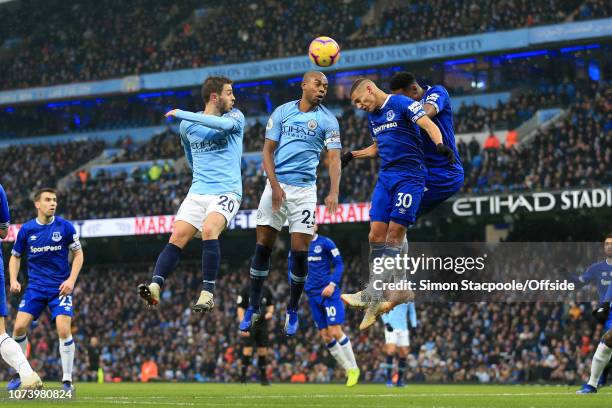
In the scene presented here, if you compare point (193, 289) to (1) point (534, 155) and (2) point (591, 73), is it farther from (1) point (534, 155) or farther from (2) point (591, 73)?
(2) point (591, 73)

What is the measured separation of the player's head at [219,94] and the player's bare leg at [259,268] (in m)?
1.57

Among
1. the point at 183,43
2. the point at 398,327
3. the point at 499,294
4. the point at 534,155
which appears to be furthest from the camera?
the point at 183,43

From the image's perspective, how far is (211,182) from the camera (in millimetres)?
12031

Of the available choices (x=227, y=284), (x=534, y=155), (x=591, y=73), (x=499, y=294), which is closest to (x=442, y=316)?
(x=499, y=294)

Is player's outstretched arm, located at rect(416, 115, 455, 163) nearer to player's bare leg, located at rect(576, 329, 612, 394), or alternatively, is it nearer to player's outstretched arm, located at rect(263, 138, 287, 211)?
player's outstretched arm, located at rect(263, 138, 287, 211)

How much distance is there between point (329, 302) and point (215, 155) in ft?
24.0

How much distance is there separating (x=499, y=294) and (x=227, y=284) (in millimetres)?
11417

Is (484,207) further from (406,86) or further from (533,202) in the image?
(406,86)

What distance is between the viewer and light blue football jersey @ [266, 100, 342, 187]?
12.4 meters

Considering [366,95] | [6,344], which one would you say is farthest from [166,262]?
[366,95]

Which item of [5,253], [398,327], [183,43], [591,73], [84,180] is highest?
[183,43]

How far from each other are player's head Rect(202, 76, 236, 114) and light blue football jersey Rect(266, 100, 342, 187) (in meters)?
0.64

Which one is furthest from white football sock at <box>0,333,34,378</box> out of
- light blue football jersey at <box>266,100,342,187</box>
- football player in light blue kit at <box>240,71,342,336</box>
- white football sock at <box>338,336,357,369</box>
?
white football sock at <box>338,336,357,369</box>

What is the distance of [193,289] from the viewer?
39.3 m
